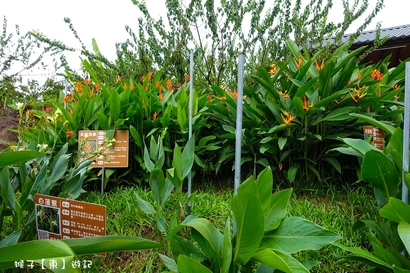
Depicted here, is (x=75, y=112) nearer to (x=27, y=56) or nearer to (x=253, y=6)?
(x=253, y=6)

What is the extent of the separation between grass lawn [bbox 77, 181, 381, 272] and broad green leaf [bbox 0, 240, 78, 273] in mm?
601

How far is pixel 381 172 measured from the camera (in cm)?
135

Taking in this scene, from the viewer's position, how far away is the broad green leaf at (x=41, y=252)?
871mm

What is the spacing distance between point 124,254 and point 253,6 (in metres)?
3.19

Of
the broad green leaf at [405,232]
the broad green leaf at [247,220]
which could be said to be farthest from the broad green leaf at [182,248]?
the broad green leaf at [405,232]

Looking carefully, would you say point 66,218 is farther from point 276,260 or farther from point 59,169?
point 276,260

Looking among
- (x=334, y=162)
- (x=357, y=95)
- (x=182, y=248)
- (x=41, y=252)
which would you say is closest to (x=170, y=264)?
(x=182, y=248)

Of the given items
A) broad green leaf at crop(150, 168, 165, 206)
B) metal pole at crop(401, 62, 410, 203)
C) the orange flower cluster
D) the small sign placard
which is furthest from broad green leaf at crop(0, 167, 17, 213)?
the orange flower cluster

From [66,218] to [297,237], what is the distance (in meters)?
0.97

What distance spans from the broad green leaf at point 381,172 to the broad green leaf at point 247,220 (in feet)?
1.90

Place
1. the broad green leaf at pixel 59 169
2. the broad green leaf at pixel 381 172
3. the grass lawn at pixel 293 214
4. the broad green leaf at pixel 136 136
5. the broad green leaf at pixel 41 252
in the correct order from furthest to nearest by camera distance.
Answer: the broad green leaf at pixel 136 136
the broad green leaf at pixel 59 169
the grass lawn at pixel 293 214
the broad green leaf at pixel 381 172
the broad green leaf at pixel 41 252

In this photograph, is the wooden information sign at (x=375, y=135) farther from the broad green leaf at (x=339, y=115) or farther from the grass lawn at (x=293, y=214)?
the grass lawn at (x=293, y=214)

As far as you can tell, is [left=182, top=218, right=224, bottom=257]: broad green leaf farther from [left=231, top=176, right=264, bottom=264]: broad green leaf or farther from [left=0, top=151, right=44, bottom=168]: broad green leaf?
[left=0, top=151, right=44, bottom=168]: broad green leaf

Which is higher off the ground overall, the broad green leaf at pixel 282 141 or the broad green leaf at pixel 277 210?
the broad green leaf at pixel 282 141
